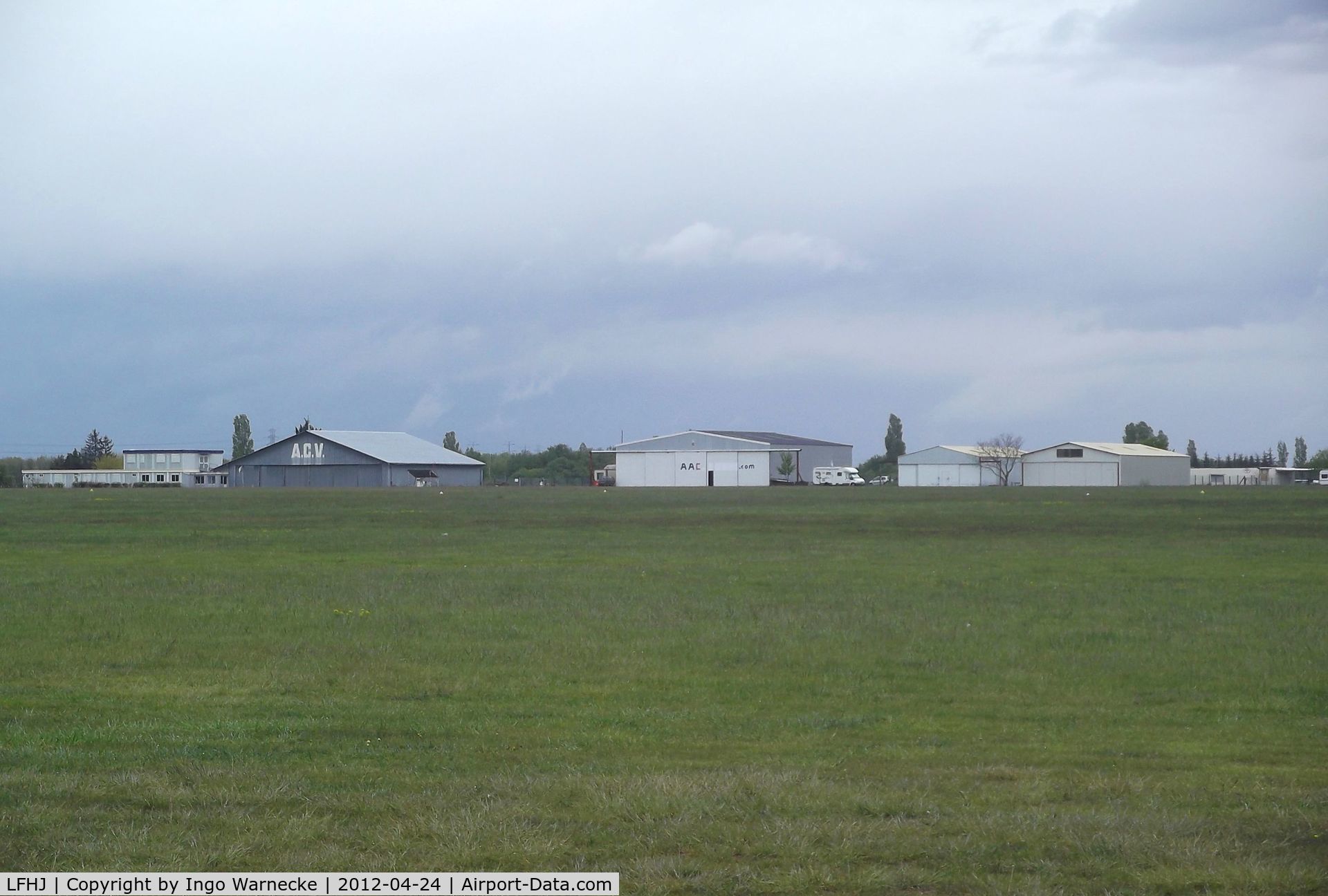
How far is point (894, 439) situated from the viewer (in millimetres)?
182500

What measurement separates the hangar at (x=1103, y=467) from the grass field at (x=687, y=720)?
95.0 meters

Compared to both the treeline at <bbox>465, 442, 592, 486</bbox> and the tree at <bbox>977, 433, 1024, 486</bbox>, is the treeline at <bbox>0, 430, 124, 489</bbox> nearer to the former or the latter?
the treeline at <bbox>465, 442, 592, 486</bbox>

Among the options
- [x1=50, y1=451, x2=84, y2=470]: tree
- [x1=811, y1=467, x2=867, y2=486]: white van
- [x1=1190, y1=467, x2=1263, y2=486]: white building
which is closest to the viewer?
[x1=811, y1=467, x2=867, y2=486]: white van

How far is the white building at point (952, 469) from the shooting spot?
126 meters

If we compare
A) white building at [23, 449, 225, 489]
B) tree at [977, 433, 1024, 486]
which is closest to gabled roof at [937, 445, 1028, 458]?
tree at [977, 433, 1024, 486]

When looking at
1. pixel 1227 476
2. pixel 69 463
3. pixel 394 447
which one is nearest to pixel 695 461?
pixel 394 447

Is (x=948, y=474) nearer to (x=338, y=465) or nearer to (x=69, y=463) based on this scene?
(x=338, y=465)

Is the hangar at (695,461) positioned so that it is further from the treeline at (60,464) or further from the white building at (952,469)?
the treeline at (60,464)

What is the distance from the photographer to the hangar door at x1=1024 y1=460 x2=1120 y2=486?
118250mm

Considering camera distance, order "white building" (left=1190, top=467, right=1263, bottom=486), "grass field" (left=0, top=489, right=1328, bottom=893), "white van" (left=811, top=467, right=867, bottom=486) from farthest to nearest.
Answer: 1. "white building" (left=1190, top=467, right=1263, bottom=486)
2. "white van" (left=811, top=467, right=867, bottom=486)
3. "grass field" (left=0, top=489, right=1328, bottom=893)

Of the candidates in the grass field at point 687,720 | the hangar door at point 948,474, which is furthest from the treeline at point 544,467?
the grass field at point 687,720

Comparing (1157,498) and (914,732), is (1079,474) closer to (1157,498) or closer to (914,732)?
(1157,498)

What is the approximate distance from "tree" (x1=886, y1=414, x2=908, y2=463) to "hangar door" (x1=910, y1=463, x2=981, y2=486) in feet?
173

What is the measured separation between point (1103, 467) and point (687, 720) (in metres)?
116
